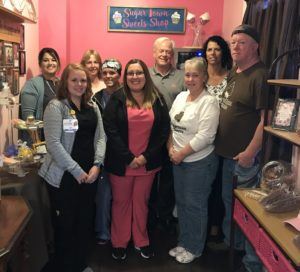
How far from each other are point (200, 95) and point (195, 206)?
752 mm

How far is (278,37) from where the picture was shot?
7.93 ft

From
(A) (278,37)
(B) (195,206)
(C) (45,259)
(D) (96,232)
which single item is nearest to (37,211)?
(C) (45,259)

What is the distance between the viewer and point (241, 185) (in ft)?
7.68

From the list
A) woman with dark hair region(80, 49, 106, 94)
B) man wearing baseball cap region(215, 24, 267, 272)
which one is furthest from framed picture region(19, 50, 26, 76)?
man wearing baseball cap region(215, 24, 267, 272)

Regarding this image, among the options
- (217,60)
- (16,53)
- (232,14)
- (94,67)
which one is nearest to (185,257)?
(217,60)

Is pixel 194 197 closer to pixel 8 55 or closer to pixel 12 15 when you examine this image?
pixel 8 55

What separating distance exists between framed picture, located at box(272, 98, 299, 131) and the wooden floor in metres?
1.12

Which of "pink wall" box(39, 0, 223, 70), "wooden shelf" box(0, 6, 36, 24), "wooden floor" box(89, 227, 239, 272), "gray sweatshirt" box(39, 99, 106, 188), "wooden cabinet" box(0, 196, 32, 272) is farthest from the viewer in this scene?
"pink wall" box(39, 0, 223, 70)

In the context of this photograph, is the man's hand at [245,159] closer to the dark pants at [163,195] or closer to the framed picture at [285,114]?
the framed picture at [285,114]

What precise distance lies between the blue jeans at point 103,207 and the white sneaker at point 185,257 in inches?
22.6

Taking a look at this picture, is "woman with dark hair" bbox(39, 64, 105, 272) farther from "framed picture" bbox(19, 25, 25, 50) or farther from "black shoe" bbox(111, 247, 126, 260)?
"framed picture" bbox(19, 25, 25, 50)

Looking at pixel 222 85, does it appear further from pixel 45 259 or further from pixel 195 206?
pixel 45 259

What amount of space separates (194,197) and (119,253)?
0.68m

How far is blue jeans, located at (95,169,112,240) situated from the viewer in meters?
2.70
